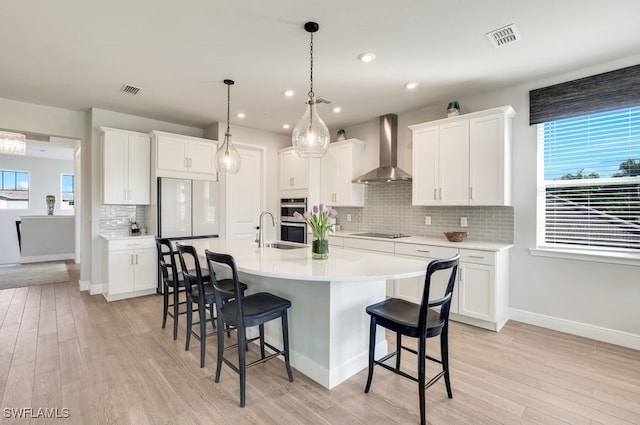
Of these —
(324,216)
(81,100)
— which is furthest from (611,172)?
(81,100)

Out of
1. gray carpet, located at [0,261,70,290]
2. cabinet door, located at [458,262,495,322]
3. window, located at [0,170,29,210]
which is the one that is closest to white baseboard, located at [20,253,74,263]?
gray carpet, located at [0,261,70,290]

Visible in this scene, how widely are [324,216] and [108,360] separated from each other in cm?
219

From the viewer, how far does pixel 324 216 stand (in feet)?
8.20

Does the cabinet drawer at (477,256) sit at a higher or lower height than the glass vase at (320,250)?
lower

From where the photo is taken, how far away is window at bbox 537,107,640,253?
3002 millimetres

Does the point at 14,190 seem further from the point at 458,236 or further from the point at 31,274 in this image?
the point at 458,236

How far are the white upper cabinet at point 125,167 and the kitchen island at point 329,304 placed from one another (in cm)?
295

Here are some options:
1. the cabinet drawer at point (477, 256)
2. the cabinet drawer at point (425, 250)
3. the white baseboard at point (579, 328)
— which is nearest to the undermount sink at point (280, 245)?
the cabinet drawer at point (425, 250)

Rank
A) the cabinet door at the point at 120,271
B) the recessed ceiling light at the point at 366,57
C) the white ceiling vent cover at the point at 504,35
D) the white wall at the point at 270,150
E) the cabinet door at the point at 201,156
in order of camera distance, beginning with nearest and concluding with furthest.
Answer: the white ceiling vent cover at the point at 504,35
the recessed ceiling light at the point at 366,57
the cabinet door at the point at 120,271
the cabinet door at the point at 201,156
the white wall at the point at 270,150

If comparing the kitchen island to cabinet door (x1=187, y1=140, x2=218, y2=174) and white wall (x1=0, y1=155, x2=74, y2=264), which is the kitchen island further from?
white wall (x1=0, y1=155, x2=74, y2=264)

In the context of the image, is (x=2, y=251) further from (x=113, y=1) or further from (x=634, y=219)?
(x=634, y=219)

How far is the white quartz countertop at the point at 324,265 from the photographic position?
1.93 metres

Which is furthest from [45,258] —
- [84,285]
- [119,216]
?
[119,216]

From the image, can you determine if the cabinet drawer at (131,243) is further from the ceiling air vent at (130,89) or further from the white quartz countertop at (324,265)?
the white quartz countertop at (324,265)
